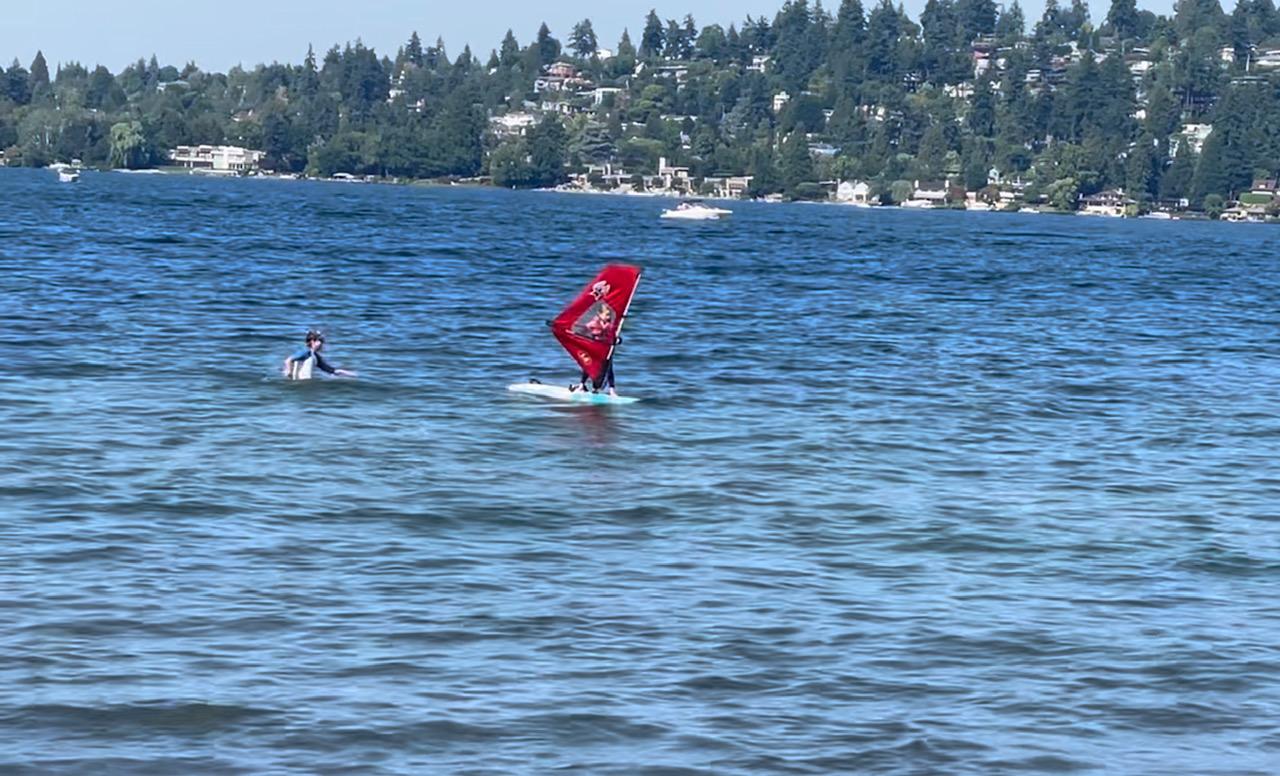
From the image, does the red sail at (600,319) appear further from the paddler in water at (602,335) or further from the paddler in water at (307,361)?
the paddler in water at (307,361)

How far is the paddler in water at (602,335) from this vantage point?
4094 cm

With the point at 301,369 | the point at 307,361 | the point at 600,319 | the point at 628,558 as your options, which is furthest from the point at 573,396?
the point at 628,558

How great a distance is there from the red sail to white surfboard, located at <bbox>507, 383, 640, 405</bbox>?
63 centimetres

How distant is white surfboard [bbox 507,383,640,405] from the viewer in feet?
132

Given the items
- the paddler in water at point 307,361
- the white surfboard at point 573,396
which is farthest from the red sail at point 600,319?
the paddler in water at point 307,361

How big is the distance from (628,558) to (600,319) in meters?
16.7

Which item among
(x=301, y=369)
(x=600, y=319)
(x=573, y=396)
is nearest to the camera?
(x=573, y=396)

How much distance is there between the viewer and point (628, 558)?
972 inches

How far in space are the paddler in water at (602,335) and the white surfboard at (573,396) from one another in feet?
0.77

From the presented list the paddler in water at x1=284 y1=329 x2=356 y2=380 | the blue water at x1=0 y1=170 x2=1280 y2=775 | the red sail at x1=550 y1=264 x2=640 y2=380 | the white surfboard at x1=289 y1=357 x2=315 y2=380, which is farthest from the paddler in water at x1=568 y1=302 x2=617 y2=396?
the white surfboard at x1=289 y1=357 x2=315 y2=380

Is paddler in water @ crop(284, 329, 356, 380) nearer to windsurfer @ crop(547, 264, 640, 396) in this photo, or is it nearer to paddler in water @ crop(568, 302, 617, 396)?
windsurfer @ crop(547, 264, 640, 396)

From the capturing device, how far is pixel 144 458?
30.8 meters

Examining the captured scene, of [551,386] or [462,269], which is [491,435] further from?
[462,269]

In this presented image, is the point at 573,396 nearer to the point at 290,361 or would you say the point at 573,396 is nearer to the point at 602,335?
the point at 602,335
